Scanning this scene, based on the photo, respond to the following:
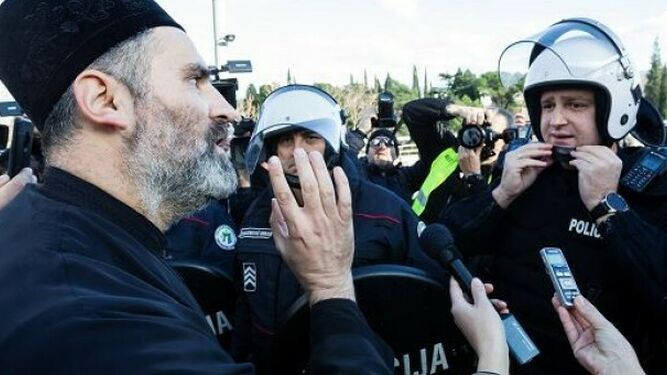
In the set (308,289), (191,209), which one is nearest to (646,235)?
(308,289)

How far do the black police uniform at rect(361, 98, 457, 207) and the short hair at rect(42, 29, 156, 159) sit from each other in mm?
3128

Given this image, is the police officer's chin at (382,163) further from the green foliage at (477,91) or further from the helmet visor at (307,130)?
the helmet visor at (307,130)

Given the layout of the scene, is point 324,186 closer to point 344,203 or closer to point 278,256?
point 344,203

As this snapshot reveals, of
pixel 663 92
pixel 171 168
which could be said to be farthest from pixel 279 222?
pixel 663 92

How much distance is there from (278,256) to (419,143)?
258cm

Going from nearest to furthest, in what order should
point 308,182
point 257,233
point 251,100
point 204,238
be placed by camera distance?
point 308,182 < point 257,233 < point 204,238 < point 251,100

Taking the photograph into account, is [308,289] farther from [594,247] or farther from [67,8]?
[594,247]

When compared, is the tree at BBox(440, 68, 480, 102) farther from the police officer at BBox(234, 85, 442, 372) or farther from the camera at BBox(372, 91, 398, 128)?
the police officer at BBox(234, 85, 442, 372)

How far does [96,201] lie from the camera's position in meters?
1.29

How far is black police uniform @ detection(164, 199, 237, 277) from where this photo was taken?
3.40m

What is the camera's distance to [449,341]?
216 cm

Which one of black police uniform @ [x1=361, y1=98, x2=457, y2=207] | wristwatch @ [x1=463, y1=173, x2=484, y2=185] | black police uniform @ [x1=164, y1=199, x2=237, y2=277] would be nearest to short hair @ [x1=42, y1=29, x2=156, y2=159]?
black police uniform @ [x1=164, y1=199, x2=237, y2=277]

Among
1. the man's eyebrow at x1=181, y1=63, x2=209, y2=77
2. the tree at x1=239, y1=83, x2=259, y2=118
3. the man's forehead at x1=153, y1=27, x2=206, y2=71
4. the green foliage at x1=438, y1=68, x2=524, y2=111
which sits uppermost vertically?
the man's forehead at x1=153, y1=27, x2=206, y2=71

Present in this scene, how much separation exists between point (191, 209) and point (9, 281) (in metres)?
0.58
